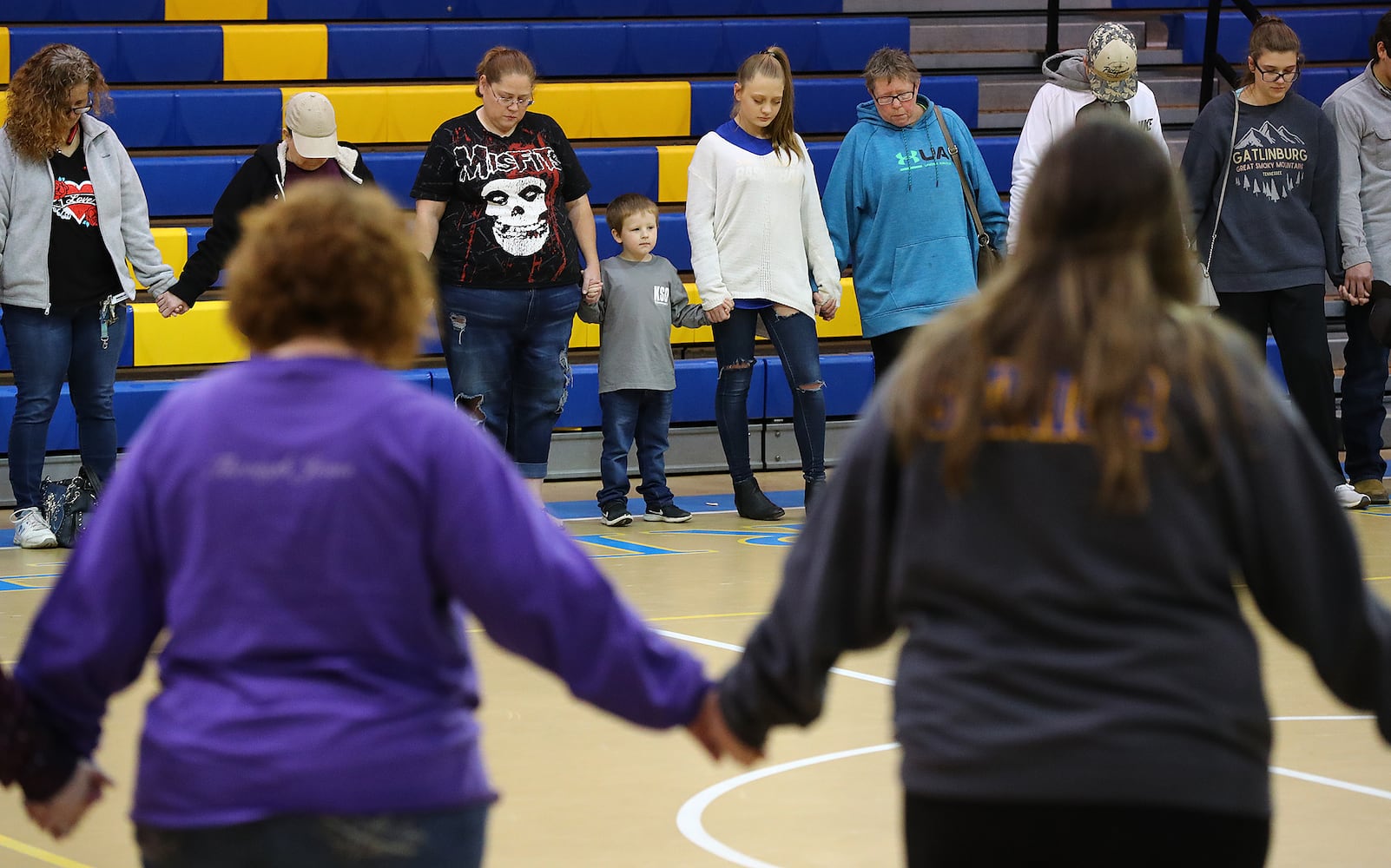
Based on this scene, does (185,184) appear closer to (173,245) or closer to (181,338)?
(173,245)

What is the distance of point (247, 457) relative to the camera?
1661 millimetres

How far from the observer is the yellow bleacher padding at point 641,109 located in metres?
9.12

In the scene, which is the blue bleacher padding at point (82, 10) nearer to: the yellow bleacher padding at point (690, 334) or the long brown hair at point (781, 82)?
the yellow bleacher padding at point (690, 334)

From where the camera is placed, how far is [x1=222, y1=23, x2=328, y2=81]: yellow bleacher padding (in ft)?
29.8

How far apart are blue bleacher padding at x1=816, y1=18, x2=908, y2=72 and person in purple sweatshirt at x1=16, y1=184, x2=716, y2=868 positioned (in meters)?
8.11

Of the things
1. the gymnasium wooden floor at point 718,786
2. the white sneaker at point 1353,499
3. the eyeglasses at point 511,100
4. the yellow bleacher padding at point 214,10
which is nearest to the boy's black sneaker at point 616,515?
the eyeglasses at point 511,100

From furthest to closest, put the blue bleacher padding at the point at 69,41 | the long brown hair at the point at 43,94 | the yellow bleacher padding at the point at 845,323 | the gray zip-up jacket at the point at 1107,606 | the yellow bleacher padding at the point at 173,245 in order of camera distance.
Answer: the blue bleacher padding at the point at 69,41 → the yellow bleacher padding at the point at 845,323 → the yellow bleacher padding at the point at 173,245 → the long brown hair at the point at 43,94 → the gray zip-up jacket at the point at 1107,606

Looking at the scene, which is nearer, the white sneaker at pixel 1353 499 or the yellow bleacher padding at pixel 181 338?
the white sneaker at pixel 1353 499

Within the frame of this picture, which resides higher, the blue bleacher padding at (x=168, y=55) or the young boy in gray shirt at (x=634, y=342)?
the blue bleacher padding at (x=168, y=55)

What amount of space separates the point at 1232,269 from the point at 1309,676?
2.72 m

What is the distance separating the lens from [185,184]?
8.34 m

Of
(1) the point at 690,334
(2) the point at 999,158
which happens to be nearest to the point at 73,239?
(1) the point at 690,334

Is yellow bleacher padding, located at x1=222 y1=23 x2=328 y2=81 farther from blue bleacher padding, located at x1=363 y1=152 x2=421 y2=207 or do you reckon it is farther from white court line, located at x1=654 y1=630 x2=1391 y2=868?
white court line, located at x1=654 y1=630 x2=1391 y2=868

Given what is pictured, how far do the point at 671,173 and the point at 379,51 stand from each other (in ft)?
5.83
